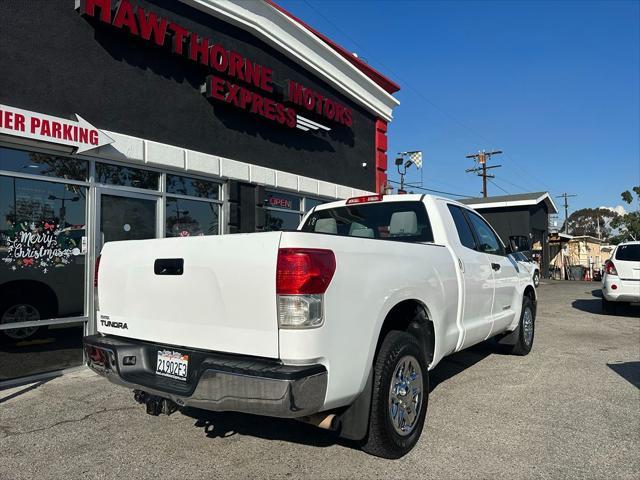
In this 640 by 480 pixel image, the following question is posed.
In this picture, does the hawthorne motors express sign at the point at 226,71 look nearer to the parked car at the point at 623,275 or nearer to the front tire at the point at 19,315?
the front tire at the point at 19,315

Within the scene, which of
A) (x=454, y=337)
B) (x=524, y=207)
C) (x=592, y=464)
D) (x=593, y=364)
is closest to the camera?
(x=592, y=464)

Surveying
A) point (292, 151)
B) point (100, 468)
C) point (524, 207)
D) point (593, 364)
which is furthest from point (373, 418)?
point (524, 207)

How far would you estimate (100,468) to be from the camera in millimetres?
3283

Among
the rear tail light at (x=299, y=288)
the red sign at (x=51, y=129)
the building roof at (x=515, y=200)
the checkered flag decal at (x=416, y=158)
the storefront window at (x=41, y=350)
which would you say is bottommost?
the storefront window at (x=41, y=350)

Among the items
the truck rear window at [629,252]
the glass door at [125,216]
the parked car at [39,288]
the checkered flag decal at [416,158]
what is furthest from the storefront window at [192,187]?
the checkered flag decal at [416,158]

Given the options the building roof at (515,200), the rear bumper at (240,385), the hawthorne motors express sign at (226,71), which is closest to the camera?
the rear bumper at (240,385)

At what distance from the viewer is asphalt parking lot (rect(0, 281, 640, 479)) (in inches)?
126

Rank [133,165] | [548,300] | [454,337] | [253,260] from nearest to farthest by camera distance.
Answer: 1. [253,260]
2. [454,337]
3. [133,165]
4. [548,300]

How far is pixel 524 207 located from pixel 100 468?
27171 mm

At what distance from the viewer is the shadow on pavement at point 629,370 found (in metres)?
5.34

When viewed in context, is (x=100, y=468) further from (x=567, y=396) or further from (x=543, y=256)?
(x=543, y=256)

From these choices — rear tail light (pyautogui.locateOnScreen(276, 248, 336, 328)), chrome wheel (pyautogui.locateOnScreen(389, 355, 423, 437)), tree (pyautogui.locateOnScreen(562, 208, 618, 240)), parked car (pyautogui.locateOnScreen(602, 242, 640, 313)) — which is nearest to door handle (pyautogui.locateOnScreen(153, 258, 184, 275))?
rear tail light (pyautogui.locateOnScreen(276, 248, 336, 328))

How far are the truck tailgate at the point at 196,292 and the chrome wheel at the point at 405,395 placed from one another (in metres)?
1.11

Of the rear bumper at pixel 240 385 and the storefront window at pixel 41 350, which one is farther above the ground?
the rear bumper at pixel 240 385
